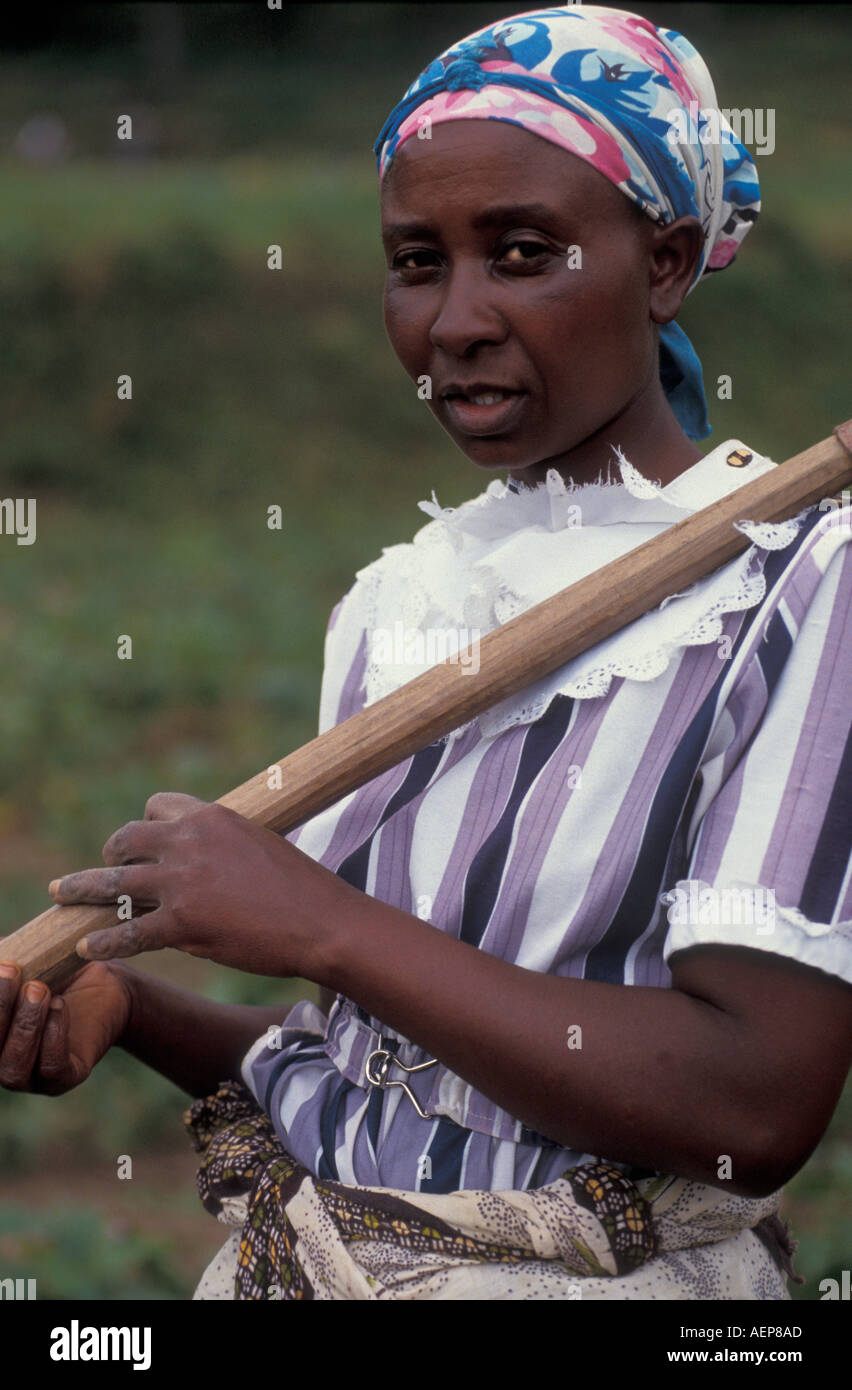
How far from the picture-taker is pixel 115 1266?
3379mm

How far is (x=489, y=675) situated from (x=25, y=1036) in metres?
0.61

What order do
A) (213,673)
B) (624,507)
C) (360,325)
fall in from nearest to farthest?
(624,507) < (213,673) < (360,325)

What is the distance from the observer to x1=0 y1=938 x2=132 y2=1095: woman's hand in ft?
5.53

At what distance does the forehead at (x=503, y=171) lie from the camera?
1673 mm

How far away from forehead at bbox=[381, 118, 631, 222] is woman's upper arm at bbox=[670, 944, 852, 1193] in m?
0.78

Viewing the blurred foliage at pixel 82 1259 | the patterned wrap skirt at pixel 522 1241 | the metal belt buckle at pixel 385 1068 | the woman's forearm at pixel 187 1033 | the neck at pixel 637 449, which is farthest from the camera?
the blurred foliage at pixel 82 1259

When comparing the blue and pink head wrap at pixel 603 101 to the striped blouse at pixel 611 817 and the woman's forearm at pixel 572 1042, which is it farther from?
the woman's forearm at pixel 572 1042

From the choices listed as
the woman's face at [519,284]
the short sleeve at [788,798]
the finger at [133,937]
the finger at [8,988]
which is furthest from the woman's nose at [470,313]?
the finger at [8,988]

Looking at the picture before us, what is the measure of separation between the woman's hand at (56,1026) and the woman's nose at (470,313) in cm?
79

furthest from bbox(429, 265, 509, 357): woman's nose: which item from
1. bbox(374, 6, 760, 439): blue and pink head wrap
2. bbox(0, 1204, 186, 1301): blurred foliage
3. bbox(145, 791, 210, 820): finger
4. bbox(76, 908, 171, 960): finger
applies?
bbox(0, 1204, 186, 1301): blurred foliage

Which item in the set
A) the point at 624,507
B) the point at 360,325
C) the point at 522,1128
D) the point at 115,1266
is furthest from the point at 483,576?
the point at 360,325

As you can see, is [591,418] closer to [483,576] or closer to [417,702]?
[483,576]

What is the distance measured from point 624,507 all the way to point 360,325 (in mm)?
11589

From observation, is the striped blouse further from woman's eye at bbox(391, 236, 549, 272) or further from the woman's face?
woman's eye at bbox(391, 236, 549, 272)
